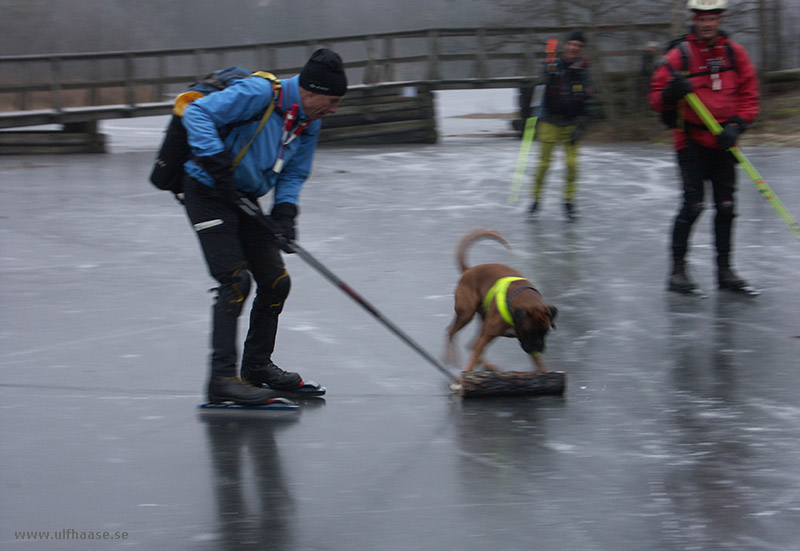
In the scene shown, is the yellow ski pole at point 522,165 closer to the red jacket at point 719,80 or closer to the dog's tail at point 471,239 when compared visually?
the red jacket at point 719,80

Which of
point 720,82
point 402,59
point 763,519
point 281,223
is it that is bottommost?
point 763,519

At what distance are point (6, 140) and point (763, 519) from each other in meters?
17.4

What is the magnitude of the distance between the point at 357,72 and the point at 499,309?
15267mm

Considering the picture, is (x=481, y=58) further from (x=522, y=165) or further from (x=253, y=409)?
(x=253, y=409)

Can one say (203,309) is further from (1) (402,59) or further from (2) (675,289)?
(1) (402,59)

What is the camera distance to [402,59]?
1931 centimetres

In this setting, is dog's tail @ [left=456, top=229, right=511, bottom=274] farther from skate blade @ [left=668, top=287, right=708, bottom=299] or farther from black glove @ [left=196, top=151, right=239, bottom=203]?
skate blade @ [left=668, top=287, right=708, bottom=299]

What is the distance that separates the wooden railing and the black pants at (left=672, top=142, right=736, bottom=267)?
12314 mm

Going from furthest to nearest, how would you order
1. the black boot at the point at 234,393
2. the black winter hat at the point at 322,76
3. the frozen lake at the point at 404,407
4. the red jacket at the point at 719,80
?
the red jacket at the point at 719,80, the black boot at the point at 234,393, the black winter hat at the point at 322,76, the frozen lake at the point at 404,407

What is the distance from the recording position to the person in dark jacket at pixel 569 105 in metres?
10.2

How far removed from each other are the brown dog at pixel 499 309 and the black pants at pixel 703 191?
2322 millimetres

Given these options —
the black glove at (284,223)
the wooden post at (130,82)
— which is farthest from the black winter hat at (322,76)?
the wooden post at (130,82)

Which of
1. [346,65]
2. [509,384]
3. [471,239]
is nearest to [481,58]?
[346,65]

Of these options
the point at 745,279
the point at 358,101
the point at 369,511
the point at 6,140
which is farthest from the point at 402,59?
the point at 369,511
